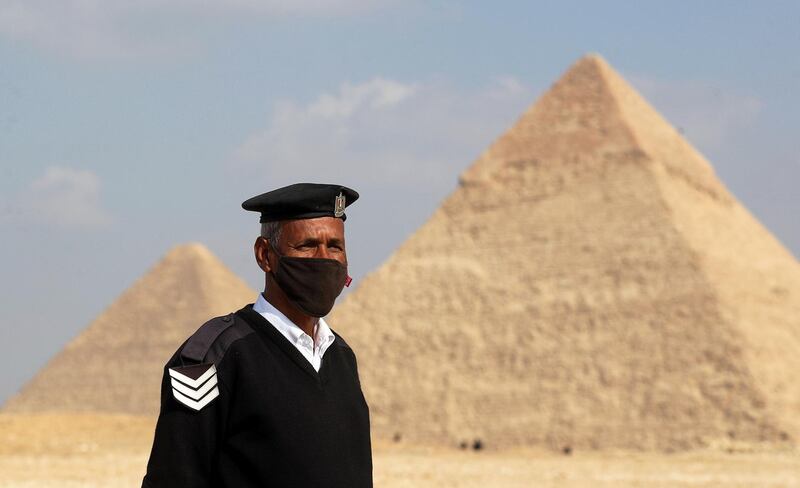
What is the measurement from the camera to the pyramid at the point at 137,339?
344ft

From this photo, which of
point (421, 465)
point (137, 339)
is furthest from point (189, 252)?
point (421, 465)

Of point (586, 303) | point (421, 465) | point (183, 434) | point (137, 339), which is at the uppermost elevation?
point (137, 339)

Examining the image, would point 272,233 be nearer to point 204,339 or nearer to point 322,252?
→ point 322,252

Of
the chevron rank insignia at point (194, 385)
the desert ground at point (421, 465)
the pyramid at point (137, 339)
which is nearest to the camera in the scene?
the chevron rank insignia at point (194, 385)

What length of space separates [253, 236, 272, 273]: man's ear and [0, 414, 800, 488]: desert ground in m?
18.4

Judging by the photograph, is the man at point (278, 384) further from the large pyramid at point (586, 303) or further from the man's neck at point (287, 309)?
the large pyramid at point (586, 303)

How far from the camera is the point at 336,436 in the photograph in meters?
3.95

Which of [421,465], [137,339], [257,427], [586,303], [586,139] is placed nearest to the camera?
[257,427]

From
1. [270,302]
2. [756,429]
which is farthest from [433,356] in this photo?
[270,302]

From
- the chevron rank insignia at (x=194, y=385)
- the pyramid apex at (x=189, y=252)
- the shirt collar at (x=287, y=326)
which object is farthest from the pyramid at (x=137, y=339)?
the chevron rank insignia at (x=194, y=385)

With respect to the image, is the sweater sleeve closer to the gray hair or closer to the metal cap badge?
the gray hair

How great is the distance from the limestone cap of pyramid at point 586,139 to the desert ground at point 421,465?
17.9 meters

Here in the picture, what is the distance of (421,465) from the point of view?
3778 cm

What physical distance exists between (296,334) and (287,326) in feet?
0.11
